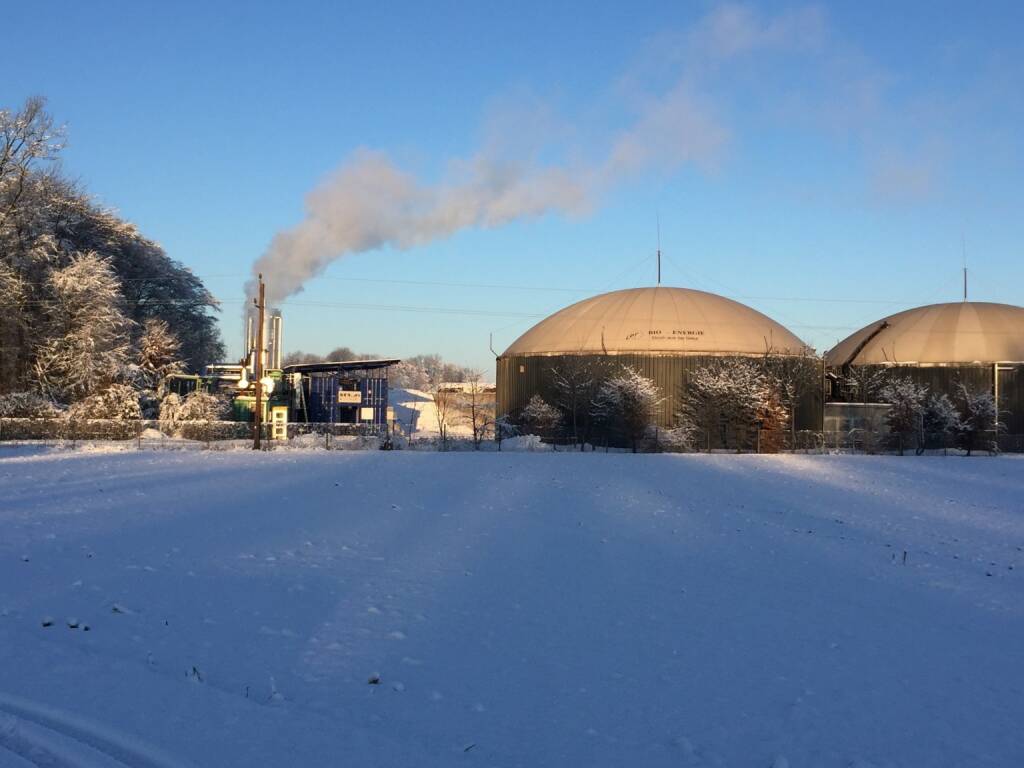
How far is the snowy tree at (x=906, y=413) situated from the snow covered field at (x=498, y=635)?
105 ft

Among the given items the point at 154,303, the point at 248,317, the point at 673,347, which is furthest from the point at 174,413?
the point at 673,347

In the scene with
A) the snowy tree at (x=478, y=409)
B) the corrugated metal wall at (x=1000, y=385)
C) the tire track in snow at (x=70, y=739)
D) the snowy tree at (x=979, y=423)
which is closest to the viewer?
the tire track in snow at (x=70, y=739)

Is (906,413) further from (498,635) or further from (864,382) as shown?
(498,635)

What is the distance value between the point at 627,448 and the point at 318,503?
3009 cm

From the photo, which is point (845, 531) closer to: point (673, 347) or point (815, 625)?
point (815, 625)

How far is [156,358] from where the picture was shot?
5516cm

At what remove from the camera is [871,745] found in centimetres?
708

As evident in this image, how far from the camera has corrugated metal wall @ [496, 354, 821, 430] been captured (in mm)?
52062

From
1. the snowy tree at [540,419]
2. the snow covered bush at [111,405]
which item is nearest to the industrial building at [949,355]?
the snowy tree at [540,419]

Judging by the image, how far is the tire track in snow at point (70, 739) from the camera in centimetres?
612

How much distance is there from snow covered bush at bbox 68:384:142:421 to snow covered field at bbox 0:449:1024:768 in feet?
86.4

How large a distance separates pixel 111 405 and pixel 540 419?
23.8 m

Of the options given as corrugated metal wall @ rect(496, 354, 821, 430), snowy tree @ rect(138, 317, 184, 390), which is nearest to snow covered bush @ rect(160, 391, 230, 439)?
snowy tree @ rect(138, 317, 184, 390)

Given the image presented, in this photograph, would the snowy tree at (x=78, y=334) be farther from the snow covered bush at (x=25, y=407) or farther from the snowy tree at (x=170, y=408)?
the snowy tree at (x=170, y=408)
